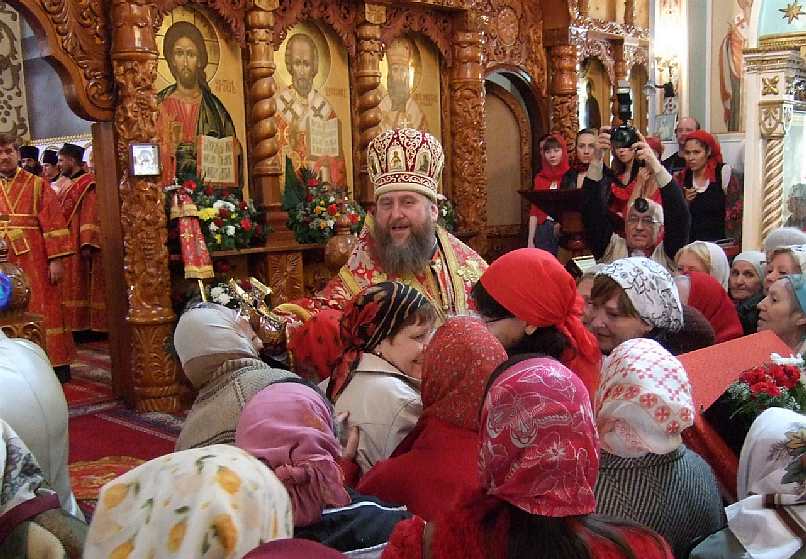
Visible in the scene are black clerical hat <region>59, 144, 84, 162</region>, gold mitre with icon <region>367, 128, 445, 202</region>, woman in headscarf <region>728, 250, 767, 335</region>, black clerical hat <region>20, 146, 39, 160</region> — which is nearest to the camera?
gold mitre with icon <region>367, 128, 445, 202</region>

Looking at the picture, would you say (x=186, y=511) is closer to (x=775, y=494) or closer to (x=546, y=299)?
(x=775, y=494)

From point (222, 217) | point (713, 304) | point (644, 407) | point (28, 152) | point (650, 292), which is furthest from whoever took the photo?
point (28, 152)

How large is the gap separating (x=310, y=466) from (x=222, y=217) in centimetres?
512

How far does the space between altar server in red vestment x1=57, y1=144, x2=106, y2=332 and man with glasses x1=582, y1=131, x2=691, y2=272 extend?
215 inches

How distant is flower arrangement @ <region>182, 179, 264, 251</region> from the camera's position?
651 cm

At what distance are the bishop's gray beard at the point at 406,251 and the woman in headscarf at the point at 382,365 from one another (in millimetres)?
1291

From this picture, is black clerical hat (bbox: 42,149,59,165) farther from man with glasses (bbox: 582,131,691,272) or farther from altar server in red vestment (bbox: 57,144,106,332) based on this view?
man with glasses (bbox: 582,131,691,272)

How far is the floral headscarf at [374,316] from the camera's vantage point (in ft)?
7.84

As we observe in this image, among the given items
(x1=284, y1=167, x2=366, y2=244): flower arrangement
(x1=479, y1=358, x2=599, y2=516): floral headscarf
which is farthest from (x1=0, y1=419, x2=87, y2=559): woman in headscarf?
(x1=284, y1=167, x2=366, y2=244): flower arrangement

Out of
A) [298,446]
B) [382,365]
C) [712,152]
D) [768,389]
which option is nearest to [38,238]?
[712,152]

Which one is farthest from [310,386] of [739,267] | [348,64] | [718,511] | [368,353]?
[348,64]

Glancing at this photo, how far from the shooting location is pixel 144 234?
611 centimetres

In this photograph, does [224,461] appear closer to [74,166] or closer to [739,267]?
[739,267]

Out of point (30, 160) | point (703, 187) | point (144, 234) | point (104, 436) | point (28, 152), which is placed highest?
point (28, 152)
